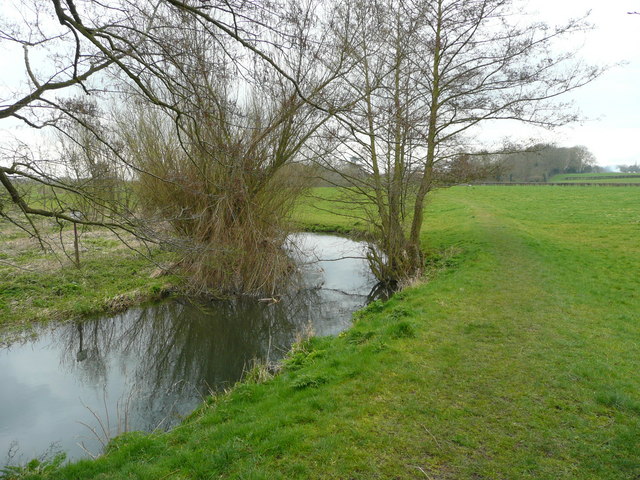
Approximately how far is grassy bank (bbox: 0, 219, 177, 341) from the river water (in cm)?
55

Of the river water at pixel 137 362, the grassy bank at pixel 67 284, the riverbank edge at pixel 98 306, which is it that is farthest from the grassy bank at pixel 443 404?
the riverbank edge at pixel 98 306

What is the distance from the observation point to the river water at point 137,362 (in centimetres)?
597

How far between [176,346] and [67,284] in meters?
4.62

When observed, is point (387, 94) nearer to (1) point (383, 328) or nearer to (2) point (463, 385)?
(1) point (383, 328)

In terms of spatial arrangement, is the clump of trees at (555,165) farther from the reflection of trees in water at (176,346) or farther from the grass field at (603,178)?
the reflection of trees in water at (176,346)

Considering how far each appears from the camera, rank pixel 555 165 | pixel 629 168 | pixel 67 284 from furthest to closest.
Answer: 1. pixel 629 168
2. pixel 555 165
3. pixel 67 284

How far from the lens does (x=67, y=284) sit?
37.2 feet

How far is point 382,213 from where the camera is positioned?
41.4 ft

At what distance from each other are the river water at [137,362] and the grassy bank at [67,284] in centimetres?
55

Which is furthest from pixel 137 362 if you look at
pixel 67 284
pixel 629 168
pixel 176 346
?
pixel 629 168

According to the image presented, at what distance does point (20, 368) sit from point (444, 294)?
28.9 ft

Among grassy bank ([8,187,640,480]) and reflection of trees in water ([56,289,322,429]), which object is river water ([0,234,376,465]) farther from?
grassy bank ([8,187,640,480])

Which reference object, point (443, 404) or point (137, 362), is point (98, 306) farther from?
point (443, 404)

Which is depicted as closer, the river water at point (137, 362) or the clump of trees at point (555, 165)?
the river water at point (137, 362)
